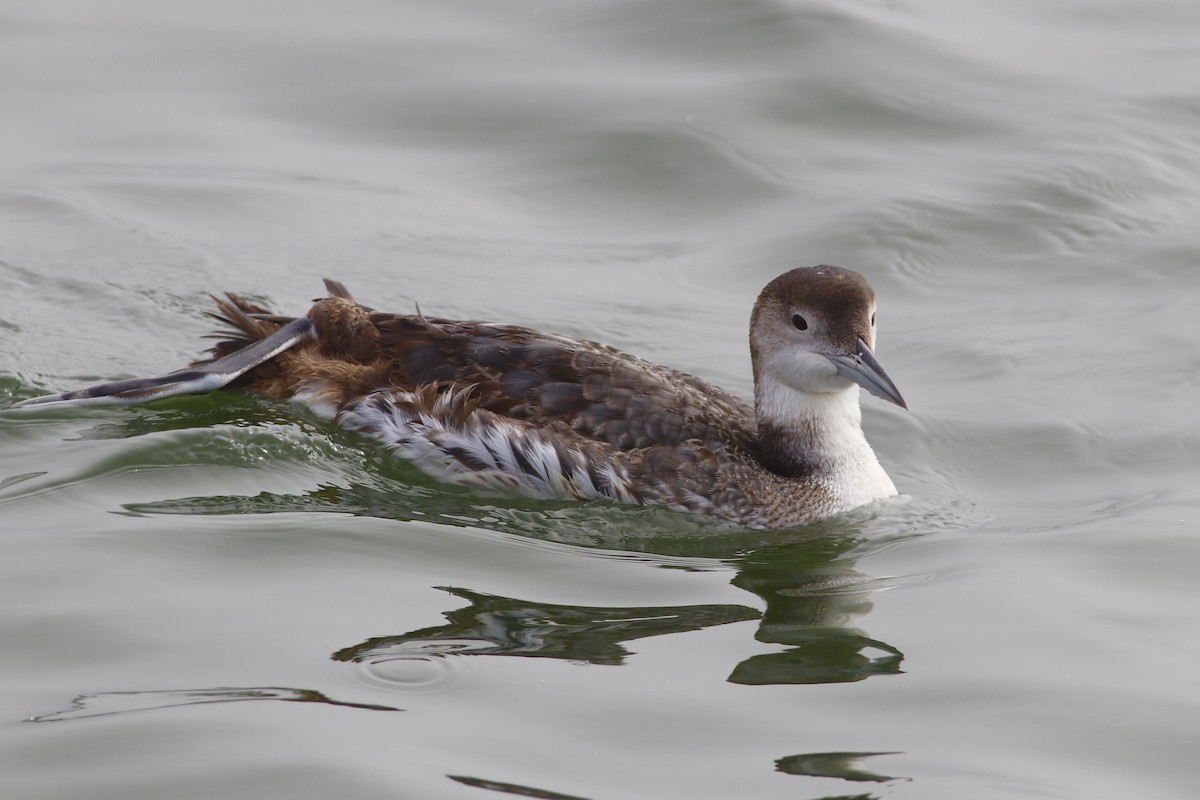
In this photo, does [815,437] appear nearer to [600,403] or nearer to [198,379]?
[600,403]

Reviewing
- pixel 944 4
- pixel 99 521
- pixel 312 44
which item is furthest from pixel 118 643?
pixel 944 4

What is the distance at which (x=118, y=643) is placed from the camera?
23.0ft

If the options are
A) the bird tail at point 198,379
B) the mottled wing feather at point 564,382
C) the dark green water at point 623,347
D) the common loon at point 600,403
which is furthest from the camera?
the bird tail at point 198,379

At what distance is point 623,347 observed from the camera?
11727 millimetres

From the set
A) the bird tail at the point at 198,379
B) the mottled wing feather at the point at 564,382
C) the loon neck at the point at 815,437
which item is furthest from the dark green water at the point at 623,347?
the mottled wing feather at the point at 564,382

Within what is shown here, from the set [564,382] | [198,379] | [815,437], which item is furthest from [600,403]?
[198,379]

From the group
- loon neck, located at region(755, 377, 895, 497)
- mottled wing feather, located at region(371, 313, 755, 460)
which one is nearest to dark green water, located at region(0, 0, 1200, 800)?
loon neck, located at region(755, 377, 895, 497)

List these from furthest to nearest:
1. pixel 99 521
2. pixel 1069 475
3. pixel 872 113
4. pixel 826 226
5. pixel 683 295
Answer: pixel 872 113 → pixel 826 226 → pixel 683 295 → pixel 1069 475 → pixel 99 521

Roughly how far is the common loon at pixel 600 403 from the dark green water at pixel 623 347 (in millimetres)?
193

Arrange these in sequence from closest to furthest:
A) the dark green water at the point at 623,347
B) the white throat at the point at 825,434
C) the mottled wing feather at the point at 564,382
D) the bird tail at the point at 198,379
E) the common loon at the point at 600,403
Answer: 1. the dark green water at the point at 623,347
2. the common loon at the point at 600,403
3. the mottled wing feather at the point at 564,382
4. the white throat at the point at 825,434
5. the bird tail at the point at 198,379

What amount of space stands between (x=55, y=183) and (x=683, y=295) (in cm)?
484

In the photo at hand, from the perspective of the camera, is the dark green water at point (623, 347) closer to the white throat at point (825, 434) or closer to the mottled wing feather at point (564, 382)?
the white throat at point (825, 434)

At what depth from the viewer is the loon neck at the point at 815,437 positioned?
30.2 feet

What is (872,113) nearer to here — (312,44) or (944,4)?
(944,4)
